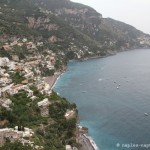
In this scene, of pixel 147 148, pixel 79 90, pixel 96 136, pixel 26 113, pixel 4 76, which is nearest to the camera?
pixel 26 113

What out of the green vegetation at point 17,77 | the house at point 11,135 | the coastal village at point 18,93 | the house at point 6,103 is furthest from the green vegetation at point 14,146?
the green vegetation at point 17,77

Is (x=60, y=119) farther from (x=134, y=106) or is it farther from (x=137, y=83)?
(x=137, y=83)

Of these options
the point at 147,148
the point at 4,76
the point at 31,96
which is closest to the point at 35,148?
the point at 31,96

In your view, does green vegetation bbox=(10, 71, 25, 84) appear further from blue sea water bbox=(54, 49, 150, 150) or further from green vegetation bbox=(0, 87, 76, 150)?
blue sea water bbox=(54, 49, 150, 150)

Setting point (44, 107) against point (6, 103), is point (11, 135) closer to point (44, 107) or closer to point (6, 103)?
point (6, 103)

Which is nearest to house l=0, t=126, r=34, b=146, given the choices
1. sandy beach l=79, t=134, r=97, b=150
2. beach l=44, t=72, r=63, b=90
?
sandy beach l=79, t=134, r=97, b=150

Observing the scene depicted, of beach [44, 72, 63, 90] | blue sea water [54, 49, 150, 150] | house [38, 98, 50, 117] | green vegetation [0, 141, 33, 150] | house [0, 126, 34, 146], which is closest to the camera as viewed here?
green vegetation [0, 141, 33, 150]

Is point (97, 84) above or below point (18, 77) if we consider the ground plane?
below

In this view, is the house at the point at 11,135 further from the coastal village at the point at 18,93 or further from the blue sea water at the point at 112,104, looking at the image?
the blue sea water at the point at 112,104
